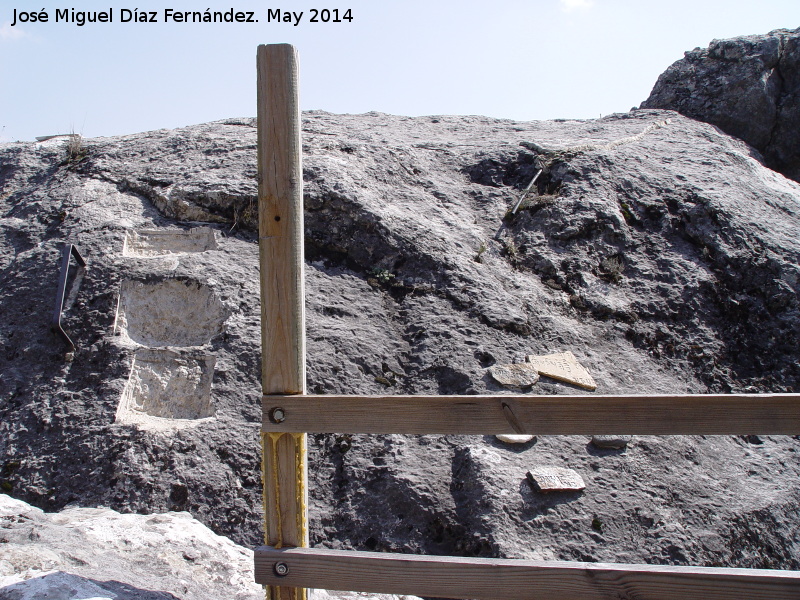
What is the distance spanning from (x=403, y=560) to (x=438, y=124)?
6.00 metres

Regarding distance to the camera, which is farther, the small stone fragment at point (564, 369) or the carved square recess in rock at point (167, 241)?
the carved square recess in rock at point (167, 241)

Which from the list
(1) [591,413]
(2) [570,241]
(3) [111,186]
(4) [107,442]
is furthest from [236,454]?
(2) [570,241]

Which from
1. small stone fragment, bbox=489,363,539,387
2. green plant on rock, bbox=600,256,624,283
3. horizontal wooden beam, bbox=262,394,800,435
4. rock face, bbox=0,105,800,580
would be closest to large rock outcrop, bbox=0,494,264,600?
rock face, bbox=0,105,800,580

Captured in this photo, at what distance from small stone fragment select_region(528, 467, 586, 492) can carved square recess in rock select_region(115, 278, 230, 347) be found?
2124 mm

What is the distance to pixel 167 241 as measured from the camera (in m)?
4.61

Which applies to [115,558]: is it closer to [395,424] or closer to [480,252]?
[395,424]

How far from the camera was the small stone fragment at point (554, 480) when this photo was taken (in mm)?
3523

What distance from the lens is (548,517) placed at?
11.3ft

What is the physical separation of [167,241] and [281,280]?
243 cm

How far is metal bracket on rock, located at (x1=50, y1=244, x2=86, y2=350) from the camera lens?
3.94 meters

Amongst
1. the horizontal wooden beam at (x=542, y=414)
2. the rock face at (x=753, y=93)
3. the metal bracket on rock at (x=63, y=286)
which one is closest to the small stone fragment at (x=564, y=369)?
the horizontal wooden beam at (x=542, y=414)

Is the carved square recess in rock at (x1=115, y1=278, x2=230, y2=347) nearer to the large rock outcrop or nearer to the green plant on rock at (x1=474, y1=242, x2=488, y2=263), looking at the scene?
the large rock outcrop

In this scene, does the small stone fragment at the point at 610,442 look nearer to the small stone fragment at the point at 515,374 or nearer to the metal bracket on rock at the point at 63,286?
the small stone fragment at the point at 515,374

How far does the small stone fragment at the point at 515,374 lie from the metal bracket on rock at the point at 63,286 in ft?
8.60
